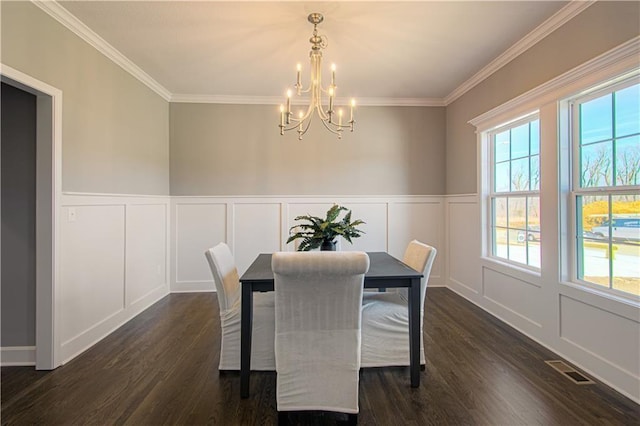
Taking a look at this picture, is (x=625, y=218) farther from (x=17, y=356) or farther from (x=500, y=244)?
(x=17, y=356)

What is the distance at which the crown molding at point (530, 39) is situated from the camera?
7.77ft

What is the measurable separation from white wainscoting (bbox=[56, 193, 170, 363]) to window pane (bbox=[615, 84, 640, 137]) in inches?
159

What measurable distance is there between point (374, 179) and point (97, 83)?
334cm

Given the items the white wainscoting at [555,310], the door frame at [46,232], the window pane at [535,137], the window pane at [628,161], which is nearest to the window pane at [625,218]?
the window pane at [628,161]

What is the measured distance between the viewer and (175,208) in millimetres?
4438

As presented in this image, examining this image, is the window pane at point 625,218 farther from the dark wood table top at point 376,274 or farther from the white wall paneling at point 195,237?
the white wall paneling at point 195,237

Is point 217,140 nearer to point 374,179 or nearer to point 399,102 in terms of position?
point 374,179

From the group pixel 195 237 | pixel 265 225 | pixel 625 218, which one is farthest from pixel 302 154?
pixel 625 218

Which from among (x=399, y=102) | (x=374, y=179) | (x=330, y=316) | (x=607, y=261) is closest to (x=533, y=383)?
(x=607, y=261)

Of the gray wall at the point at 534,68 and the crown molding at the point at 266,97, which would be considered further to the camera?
the crown molding at the point at 266,97

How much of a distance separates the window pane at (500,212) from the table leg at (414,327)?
6.49 ft

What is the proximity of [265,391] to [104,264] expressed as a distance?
6.48 ft

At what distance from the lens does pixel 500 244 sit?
11.8ft

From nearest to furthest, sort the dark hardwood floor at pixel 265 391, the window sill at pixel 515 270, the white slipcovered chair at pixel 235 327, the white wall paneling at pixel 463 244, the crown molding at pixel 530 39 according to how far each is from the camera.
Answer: the dark hardwood floor at pixel 265 391 < the white slipcovered chair at pixel 235 327 < the crown molding at pixel 530 39 < the window sill at pixel 515 270 < the white wall paneling at pixel 463 244
